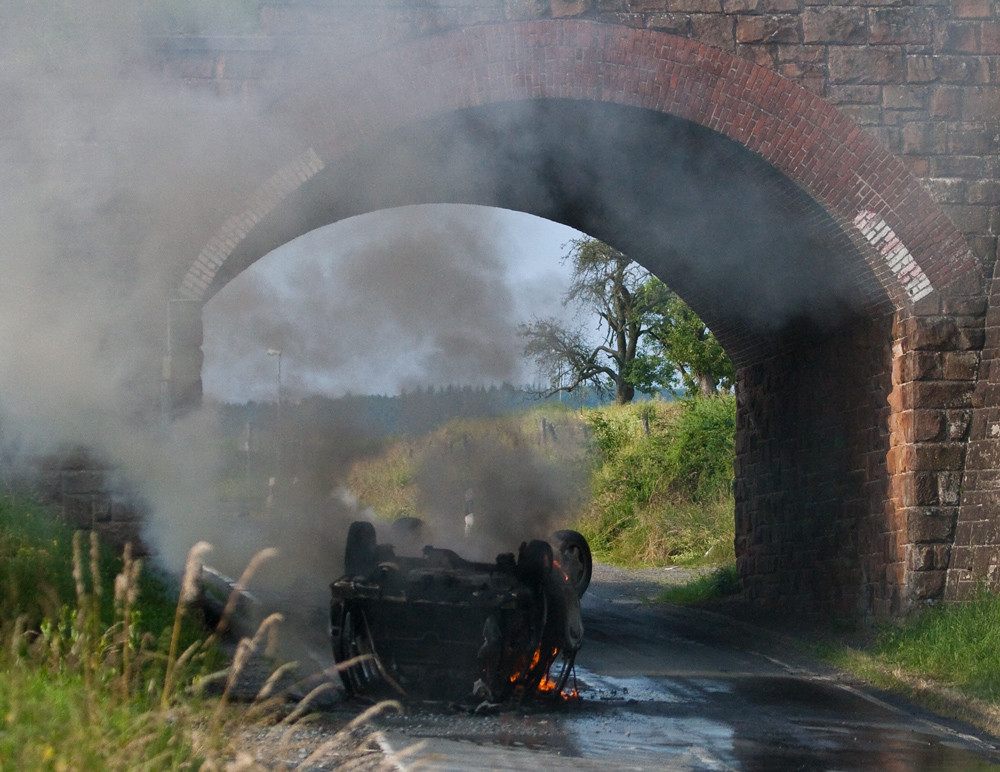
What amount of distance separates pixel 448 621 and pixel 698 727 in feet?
5.68

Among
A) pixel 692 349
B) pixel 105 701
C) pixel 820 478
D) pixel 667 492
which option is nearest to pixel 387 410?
pixel 820 478

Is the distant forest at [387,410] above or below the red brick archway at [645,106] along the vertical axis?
below

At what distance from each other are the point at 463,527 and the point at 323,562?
2.86 meters

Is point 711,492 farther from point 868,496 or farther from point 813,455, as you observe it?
point 868,496

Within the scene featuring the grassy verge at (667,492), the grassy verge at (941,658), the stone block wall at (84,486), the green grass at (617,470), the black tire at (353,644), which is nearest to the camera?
the black tire at (353,644)

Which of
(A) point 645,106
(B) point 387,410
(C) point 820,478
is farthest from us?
(B) point 387,410

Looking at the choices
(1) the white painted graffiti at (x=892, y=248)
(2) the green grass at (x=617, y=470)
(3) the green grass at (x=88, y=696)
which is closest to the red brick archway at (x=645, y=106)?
(1) the white painted graffiti at (x=892, y=248)

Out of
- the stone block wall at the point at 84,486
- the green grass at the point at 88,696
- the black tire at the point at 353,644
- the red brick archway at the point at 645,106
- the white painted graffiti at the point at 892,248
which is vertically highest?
the red brick archway at the point at 645,106

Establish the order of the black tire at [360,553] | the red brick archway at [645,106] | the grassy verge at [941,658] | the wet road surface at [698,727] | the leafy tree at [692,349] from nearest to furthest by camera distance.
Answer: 1. the wet road surface at [698,727]
2. the black tire at [360,553]
3. the grassy verge at [941,658]
4. the red brick archway at [645,106]
5. the leafy tree at [692,349]

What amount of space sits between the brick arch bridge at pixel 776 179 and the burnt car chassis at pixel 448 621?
309 cm

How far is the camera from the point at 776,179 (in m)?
11.6

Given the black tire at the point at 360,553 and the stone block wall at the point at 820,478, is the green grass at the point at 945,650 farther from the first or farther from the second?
the black tire at the point at 360,553

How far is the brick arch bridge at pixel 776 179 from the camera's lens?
10.8 meters

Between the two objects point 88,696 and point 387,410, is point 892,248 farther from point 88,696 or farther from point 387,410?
point 88,696
